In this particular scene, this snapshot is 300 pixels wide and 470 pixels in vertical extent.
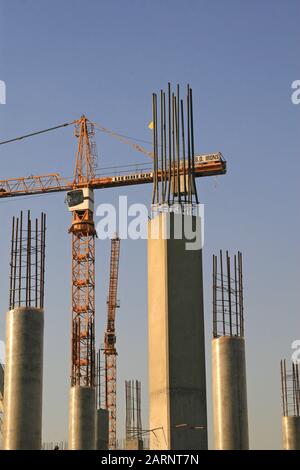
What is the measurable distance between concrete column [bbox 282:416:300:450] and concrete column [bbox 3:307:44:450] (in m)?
23.4

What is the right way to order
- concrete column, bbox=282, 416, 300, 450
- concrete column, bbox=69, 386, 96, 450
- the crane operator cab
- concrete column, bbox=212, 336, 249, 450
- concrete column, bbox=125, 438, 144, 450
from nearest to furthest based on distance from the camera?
1. concrete column, bbox=212, 336, 249, 450
2. concrete column, bbox=125, 438, 144, 450
3. concrete column, bbox=69, 386, 96, 450
4. concrete column, bbox=282, 416, 300, 450
5. the crane operator cab

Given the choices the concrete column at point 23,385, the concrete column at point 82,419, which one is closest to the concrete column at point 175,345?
the concrete column at point 23,385

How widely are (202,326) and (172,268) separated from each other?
191 cm

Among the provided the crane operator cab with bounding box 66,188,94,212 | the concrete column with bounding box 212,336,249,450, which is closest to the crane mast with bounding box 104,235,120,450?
the crane operator cab with bounding box 66,188,94,212

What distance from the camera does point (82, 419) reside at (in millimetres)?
49844

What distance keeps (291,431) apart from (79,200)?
31.2m

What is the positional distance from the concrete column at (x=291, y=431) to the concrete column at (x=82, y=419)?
1364 cm

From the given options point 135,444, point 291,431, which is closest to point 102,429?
point 135,444

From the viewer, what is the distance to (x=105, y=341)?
86.8 metres

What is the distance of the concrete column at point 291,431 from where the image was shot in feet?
186

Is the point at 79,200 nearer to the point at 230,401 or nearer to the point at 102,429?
the point at 102,429

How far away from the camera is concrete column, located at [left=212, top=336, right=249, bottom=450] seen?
4316cm

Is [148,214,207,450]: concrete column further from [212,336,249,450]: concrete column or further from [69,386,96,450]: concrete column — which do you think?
[69,386,96,450]: concrete column
